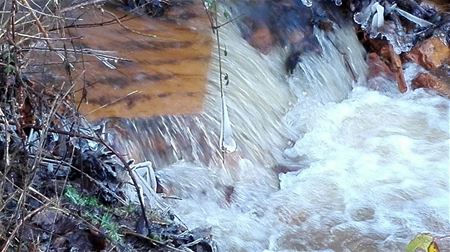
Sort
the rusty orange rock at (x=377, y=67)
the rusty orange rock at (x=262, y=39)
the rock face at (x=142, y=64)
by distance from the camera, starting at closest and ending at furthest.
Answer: the rock face at (x=142, y=64) < the rusty orange rock at (x=262, y=39) < the rusty orange rock at (x=377, y=67)

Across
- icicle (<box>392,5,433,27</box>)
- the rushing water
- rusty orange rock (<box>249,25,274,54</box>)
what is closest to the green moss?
the rushing water

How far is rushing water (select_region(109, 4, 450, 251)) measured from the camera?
3.64m

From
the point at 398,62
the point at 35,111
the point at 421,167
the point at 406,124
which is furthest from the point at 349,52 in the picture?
the point at 35,111

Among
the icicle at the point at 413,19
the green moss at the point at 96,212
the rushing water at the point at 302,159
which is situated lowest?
the rushing water at the point at 302,159

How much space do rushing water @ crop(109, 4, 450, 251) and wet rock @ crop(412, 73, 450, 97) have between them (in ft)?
0.36

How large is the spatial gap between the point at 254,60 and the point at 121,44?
2.44ft

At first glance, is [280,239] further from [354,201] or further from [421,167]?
[421,167]

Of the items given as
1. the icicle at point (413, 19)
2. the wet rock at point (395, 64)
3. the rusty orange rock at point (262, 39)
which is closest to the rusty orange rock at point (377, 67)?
the wet rock at point (395, 64)

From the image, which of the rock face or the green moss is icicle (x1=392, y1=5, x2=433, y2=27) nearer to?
the rock face

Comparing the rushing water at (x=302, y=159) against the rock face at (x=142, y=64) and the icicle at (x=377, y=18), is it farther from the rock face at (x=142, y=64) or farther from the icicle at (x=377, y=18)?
the icicle at (x=377, y=18)

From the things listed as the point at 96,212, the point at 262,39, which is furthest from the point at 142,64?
the point at 96,212

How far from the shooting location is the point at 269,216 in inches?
147

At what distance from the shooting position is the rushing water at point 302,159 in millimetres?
3639

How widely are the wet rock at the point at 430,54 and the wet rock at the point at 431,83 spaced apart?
15 centimetres
